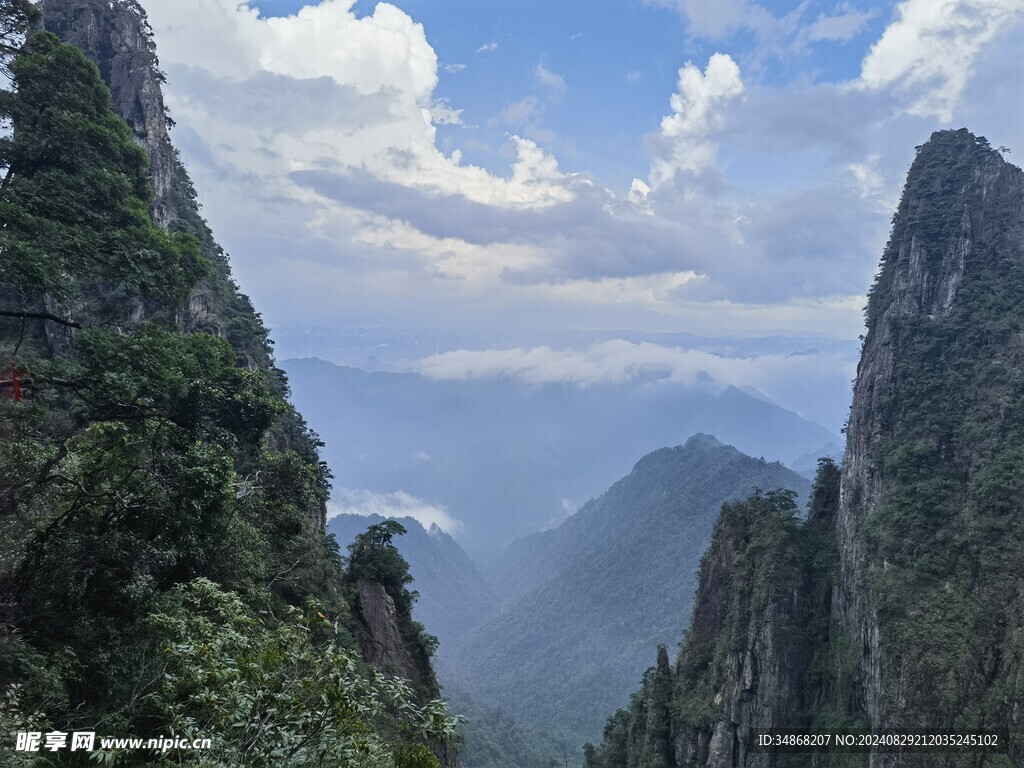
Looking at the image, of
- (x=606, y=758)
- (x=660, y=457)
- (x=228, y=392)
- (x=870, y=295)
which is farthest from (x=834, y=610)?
(x=660, y=457)

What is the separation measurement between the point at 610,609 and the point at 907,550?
12022cm

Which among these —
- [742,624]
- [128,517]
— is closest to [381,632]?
[128,517]

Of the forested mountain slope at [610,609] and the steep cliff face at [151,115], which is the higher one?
the steep cliff face at [151,115]

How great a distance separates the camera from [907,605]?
35188 mm

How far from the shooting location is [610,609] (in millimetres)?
149125

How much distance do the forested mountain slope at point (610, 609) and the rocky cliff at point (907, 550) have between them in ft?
232

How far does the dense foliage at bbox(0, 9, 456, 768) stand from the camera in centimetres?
721

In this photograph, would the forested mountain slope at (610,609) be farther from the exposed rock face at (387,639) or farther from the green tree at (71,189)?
the green tree at (71,189)

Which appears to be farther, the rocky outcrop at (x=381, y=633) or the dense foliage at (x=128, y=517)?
the rocky outcrop at (x=381, y=633)

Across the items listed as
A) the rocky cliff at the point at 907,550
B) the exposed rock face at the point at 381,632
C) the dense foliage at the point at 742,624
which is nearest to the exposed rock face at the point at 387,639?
the exposed rock face at the point at 381,632

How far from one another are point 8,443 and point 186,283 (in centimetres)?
546

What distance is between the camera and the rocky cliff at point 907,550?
1255 inches

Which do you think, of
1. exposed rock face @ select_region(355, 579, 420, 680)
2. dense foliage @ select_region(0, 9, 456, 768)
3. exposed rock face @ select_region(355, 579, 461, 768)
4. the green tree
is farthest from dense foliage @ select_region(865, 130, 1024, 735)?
the green tree

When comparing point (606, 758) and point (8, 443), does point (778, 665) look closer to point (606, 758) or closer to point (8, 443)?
point (606, 758)
